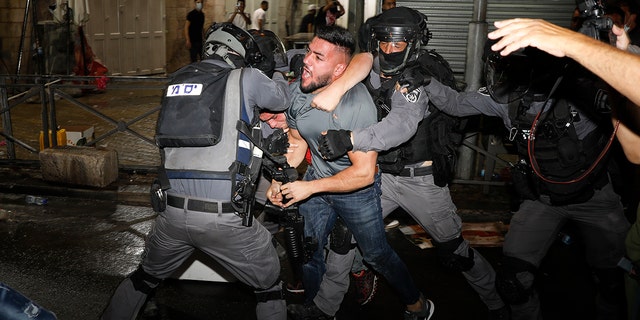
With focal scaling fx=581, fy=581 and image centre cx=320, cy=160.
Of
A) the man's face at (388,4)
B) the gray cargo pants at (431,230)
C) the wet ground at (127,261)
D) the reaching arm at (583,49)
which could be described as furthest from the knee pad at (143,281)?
the man's face at (388,4)

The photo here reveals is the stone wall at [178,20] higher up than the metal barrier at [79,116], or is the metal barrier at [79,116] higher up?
the stone wall at [178,20]

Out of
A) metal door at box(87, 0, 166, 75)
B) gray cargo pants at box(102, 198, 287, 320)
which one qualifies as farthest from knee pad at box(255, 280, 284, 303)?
metal door at box(87, 0, 166, 75)

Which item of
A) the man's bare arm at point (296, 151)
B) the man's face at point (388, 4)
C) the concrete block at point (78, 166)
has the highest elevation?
the man's face at point (388, 4)

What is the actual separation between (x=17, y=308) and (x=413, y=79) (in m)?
2.60

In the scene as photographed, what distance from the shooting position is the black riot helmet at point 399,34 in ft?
12.7

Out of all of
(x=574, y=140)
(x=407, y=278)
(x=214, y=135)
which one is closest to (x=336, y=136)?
(x=214, y=135)

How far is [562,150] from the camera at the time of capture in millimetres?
3650

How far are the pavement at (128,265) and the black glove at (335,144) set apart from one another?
1.59 metres

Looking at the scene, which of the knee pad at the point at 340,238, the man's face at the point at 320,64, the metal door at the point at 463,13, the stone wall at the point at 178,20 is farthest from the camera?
the stone wall at the point at 178,20

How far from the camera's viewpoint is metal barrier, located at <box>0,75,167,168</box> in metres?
7.72

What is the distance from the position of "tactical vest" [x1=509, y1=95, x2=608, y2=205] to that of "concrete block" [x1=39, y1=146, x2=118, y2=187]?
5.26m

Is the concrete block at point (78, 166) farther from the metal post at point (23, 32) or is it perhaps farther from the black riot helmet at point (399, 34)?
the metal post at point (23, 32)

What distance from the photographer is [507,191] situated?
23.9ft

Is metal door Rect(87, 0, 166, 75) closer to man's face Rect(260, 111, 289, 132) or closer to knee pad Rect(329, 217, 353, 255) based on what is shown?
man's face Rect(260, 111, 289, 132)
